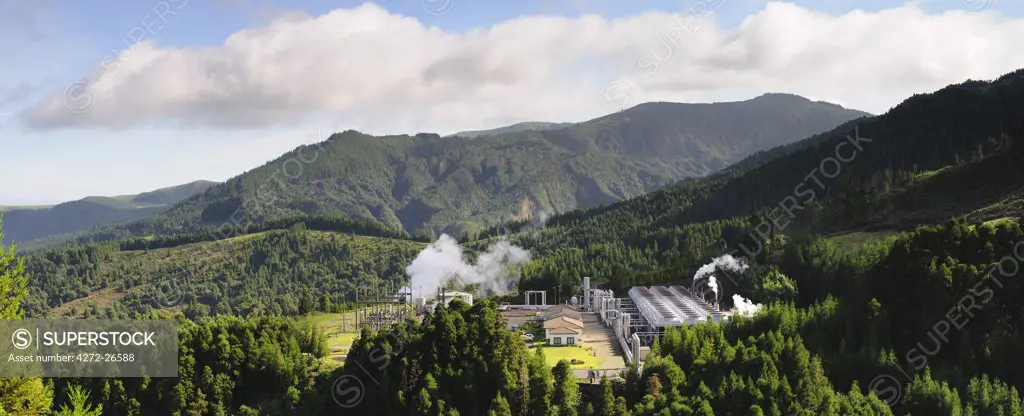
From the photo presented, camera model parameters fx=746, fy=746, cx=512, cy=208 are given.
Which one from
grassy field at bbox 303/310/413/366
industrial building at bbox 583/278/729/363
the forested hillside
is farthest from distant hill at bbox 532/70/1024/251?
grassy field at bbox 303/310/413/366

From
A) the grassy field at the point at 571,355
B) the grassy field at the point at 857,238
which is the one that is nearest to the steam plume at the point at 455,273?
the grassy field at the point at 571,355

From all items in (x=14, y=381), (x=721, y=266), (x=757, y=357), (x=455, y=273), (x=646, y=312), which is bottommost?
(x=757, y=357)

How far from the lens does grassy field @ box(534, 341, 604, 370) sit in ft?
189

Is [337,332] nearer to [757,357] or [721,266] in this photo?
[721,266]

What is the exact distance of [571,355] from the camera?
60719 millimetres

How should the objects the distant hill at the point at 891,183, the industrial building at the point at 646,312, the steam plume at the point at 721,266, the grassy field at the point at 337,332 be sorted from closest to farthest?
the industrial building at the point at 646,312, the grassy field at the point at 337,332, the steam plume at the point at 721,266, the distant hill at the point at 891,183

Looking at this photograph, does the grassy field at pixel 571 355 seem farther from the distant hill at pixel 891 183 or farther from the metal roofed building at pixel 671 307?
the distant hill at pixel 891 183

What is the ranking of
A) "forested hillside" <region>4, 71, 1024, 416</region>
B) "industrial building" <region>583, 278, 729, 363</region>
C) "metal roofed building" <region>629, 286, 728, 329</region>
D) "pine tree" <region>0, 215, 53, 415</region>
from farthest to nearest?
"metal roofed building" <region>629, 286, 728, 329</region>, "industrial building" <region>583, 278, 729, 363</region>, "forested hillside" <region>4, 71, 1024, 416</region>, "pine tree" <region>0, 215, 53, 415</region>

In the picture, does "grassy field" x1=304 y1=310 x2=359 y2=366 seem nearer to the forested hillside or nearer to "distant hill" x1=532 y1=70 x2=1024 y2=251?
the forested hillside

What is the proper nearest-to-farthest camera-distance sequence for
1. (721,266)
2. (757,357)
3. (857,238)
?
(757,357) < (721,266) < (857,238)

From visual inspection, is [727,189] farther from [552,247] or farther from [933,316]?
[933,316]

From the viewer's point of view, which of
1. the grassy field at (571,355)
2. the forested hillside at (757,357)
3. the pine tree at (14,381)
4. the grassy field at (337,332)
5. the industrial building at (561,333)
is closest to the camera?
the pine tree at (14,381)

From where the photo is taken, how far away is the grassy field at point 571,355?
57.6 meters

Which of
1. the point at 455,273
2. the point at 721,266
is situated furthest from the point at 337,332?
the point at 455,273
